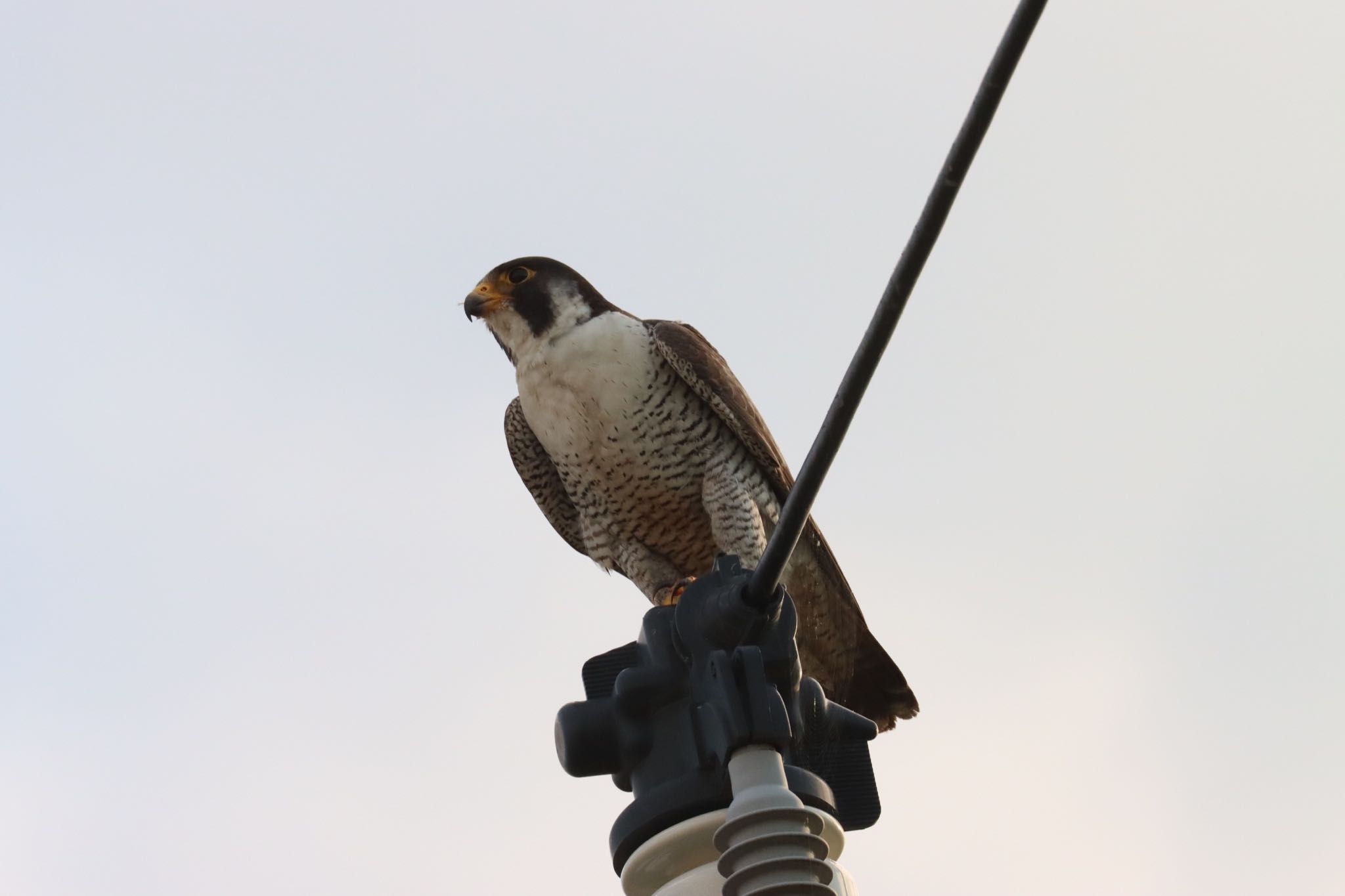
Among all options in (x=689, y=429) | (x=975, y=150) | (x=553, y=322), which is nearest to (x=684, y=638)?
(x=975, y=150)

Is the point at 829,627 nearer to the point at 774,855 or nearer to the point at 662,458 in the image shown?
the point at 662,458

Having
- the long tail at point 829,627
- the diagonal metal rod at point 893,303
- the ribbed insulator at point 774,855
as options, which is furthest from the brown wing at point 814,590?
the ribbed insulator at point 774,855

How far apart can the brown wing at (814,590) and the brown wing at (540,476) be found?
0.76m

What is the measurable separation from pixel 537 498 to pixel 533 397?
72cm

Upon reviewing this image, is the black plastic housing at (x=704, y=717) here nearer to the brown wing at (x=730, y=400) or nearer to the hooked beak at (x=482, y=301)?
the brown wing at (x=730, y=400)

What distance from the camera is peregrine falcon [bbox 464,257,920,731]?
5.94 m

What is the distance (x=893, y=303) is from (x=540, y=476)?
460cm

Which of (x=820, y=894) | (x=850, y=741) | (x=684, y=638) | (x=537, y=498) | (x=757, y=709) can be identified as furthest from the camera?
(x=537, y=498)

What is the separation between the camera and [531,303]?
6426mm

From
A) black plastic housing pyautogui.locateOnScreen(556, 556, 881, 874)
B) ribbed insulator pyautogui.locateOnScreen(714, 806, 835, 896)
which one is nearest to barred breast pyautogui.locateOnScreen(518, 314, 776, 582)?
black plastic housing pyautogui.locateOnScreen(556, 556, 881, 874)

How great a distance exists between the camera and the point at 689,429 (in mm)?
6008

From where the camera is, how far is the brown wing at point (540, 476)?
654 centimetres

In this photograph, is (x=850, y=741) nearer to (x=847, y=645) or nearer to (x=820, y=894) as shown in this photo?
(x=820, y=894)

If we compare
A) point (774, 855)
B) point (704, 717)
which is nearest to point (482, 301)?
point (704, 717)
